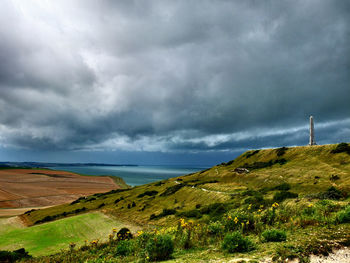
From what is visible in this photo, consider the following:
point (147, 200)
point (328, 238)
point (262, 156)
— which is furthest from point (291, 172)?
point (328, 238)

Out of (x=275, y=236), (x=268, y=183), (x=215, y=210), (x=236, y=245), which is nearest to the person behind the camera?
(x=236, y=245)

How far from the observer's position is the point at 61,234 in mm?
39281

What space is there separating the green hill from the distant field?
4.36m

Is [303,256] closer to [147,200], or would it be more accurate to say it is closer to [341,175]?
[341,175]

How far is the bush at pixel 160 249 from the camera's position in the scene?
30.1 feet

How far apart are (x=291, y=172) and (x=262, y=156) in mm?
25319

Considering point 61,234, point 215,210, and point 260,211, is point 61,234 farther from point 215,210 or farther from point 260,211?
point 260,211

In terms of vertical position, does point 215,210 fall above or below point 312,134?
below

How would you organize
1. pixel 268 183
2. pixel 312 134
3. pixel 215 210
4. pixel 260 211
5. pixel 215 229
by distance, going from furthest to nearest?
pixel 312 134 < pixel 268 183 < pixel 215 210 < pixel 260 211 < pixel 215 229

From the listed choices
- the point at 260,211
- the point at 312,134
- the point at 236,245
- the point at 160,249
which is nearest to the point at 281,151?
the point at 312,134

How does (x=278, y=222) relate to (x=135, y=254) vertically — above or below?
above

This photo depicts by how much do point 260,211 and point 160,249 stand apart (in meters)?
10.1

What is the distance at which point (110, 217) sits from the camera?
162 ft

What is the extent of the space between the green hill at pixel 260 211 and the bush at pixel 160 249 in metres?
0.44
